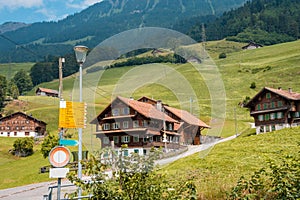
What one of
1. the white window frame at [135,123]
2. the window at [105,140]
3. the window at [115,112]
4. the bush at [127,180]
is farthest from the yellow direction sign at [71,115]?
the window at [105,140]

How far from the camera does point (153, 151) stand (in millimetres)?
8711

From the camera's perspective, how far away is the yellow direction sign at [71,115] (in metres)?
11.6

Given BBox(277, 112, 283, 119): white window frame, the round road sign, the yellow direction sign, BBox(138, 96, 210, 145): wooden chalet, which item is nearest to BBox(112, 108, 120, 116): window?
BBox(138, 96, 210, 145): wooden chalet

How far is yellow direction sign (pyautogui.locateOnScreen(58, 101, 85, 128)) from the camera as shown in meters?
11.6

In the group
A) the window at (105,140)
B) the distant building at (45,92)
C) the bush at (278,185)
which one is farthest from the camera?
the distant building at (45,92)

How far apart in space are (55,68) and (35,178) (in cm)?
15271

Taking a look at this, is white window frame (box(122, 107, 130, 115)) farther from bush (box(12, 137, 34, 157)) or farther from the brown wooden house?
bush (box(12, 137, 34, 157))

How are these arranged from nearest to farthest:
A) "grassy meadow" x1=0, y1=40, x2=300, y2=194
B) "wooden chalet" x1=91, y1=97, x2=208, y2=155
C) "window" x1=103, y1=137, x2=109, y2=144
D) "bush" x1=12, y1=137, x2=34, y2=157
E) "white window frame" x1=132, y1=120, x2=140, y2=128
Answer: "grassy meadow" x1=0, y1=40, x2=300, y2=194 < "white window frame" x1=132, y1=120, x2=140, y2=128 < "wooden chalet" x1=91, y1=97, x2=208, y2=155 < "window" x1=103, y1=137, x2=109, y2=144 < "bush" x1=12, y1=137, x2=34, y2=157

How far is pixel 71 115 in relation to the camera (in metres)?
11.8

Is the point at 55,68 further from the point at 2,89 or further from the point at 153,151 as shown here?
the point at 153,151

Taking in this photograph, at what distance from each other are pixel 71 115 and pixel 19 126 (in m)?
96.1

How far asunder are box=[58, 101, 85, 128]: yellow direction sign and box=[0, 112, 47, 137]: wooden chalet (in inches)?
3629

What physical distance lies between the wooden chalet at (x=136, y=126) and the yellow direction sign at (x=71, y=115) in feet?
117

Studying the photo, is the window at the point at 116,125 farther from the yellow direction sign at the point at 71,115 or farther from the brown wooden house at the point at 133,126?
the yellow direction sign at the point at 71,115
